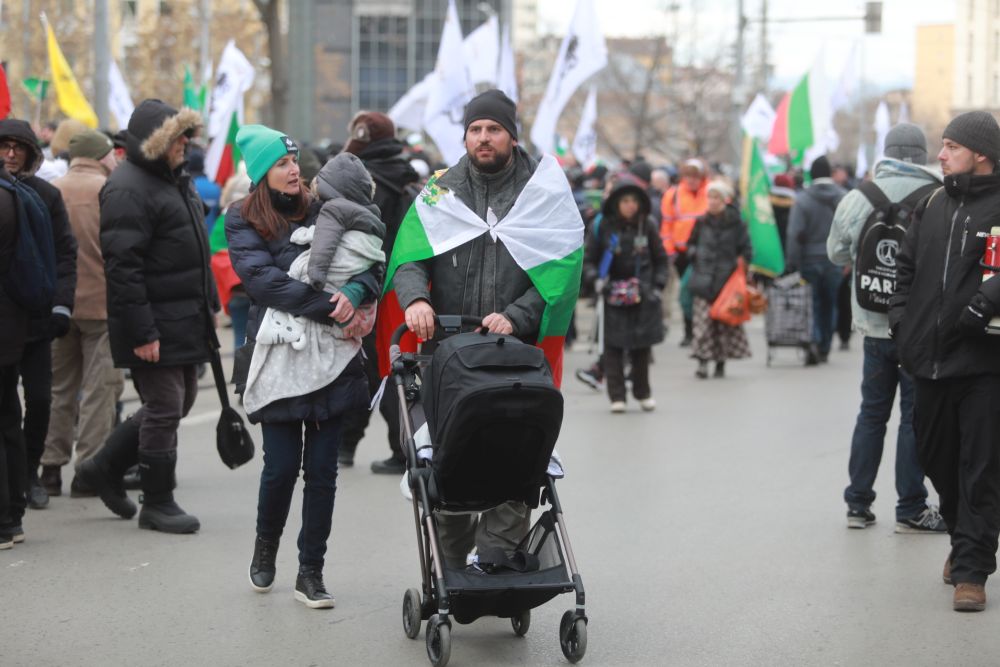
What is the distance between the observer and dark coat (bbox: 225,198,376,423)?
6.35 meters

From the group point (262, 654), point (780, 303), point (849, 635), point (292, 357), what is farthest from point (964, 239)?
point (780, 303)

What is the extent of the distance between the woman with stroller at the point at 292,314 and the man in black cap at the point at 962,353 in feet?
7.69

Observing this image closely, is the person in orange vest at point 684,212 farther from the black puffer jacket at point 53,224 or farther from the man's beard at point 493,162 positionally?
the man's beard at point 493,162

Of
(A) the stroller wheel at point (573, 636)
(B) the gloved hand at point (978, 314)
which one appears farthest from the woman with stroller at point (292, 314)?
(B) the gloved hand at point (978, 314)

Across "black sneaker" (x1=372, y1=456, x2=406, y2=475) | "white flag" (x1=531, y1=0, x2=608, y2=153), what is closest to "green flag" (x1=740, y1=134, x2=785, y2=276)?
"white flag" (x1=531, y1=0, x2=608, y2=153)

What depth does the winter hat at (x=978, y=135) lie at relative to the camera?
6598mm

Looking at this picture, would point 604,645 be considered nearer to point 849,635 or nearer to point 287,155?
point 849,635

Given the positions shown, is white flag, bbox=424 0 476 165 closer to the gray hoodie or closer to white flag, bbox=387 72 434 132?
white flag, bbox=387 72 434 132

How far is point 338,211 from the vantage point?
6.34 metres

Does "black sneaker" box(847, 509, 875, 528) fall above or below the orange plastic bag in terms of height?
below

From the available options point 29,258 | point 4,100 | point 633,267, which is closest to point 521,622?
point 29,258

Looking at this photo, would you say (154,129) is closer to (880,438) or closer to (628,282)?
(880,438)

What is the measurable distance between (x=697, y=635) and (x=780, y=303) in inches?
432

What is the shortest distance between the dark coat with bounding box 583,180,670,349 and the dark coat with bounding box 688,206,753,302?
2.13 meters
